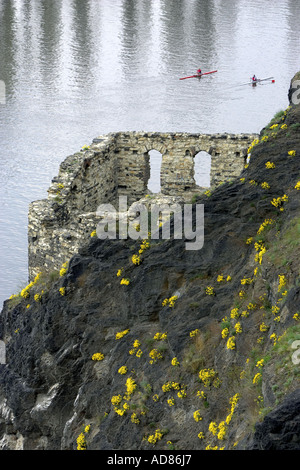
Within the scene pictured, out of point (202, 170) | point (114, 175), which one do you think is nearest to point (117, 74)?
point (202, 170)

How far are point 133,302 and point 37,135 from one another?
43.5 metres

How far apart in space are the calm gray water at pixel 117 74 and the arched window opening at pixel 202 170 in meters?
2.64

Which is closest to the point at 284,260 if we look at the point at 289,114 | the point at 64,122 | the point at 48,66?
the point at 289,114

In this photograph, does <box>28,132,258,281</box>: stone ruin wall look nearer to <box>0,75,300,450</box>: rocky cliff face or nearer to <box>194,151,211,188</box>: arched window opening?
<box>0,75,300,450</box>: rocky cliff face

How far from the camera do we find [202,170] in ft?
187

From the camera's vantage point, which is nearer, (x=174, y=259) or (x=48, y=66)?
(x=174, y=259)

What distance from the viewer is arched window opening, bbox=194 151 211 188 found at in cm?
5572

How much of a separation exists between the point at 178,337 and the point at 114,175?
16.1 meters

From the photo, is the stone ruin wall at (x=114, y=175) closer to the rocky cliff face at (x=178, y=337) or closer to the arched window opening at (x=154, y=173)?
the rocky cliff face at (x=178, y=337)

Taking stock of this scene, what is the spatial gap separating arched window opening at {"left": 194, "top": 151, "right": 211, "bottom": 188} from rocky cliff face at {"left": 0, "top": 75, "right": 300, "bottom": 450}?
96.9 ft

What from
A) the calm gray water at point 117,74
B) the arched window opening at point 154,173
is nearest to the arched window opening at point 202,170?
the arched window opening at point 154,173

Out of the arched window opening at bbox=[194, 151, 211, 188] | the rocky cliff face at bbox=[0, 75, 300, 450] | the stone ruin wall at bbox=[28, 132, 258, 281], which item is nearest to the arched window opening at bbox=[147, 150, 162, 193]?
the arched window opening at bbox=[194, 151, 211, 188]
